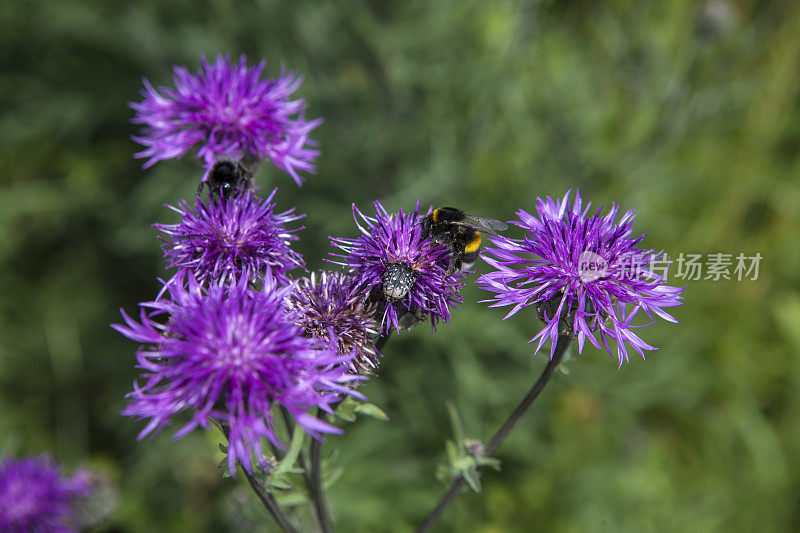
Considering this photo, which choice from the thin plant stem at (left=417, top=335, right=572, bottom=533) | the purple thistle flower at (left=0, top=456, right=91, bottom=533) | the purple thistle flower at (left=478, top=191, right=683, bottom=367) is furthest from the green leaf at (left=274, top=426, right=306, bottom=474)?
the purple thistle flower at (left=0, top=456, right=91, bottom=533)

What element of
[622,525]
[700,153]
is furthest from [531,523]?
[700,153]

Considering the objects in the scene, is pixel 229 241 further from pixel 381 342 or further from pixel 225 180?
pixel 381 342

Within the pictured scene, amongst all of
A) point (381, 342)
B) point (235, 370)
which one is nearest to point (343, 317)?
point (381, 342)

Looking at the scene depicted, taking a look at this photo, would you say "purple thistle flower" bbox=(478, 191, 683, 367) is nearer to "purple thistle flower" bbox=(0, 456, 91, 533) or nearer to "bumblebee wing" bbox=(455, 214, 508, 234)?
"bumblebee wing" bbox=(455, 214, 508, 234)

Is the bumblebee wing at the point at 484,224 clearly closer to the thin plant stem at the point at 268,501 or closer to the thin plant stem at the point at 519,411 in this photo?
the thin plant stem at the point at 519,411

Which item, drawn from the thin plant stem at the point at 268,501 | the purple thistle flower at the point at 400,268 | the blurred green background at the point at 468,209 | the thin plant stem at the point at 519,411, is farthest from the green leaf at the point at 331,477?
the blurred green background at the point at 468,209

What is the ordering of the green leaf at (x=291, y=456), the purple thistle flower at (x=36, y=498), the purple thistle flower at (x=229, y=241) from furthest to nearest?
the purple thistle flower at (x=36, y=498), the purple thistle flower at (x=229, y=241), the green leaf at (x=291, y=456)
